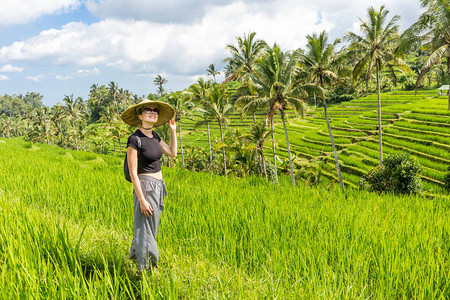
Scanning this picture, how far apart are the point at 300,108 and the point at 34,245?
1643 cm

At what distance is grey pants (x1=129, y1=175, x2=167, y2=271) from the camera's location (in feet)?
7.48

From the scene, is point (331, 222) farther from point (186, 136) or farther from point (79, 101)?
point (79, 101)

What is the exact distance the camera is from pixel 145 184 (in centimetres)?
243

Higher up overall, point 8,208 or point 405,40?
point 405,40

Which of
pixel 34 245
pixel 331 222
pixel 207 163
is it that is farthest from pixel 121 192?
pixel 207 163

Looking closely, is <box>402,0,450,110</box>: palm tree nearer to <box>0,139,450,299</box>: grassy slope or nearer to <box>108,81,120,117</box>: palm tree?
<box>0,139,450,299</box>: grassy slope

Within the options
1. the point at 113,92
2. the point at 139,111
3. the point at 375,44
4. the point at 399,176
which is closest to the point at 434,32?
the point at 375,44

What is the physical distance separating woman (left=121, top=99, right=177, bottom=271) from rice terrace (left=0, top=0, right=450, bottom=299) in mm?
103

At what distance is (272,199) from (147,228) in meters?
2.71

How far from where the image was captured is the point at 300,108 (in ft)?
55.4

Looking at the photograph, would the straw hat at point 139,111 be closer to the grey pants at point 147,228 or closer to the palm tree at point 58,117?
the grey pants at point 147,228

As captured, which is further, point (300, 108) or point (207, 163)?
point (207, 163)

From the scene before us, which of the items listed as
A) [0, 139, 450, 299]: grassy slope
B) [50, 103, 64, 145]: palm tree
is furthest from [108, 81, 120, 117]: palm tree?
[0, 139, 450, 299]: grassy slope

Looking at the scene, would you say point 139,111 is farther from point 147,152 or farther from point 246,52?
point 246,52
